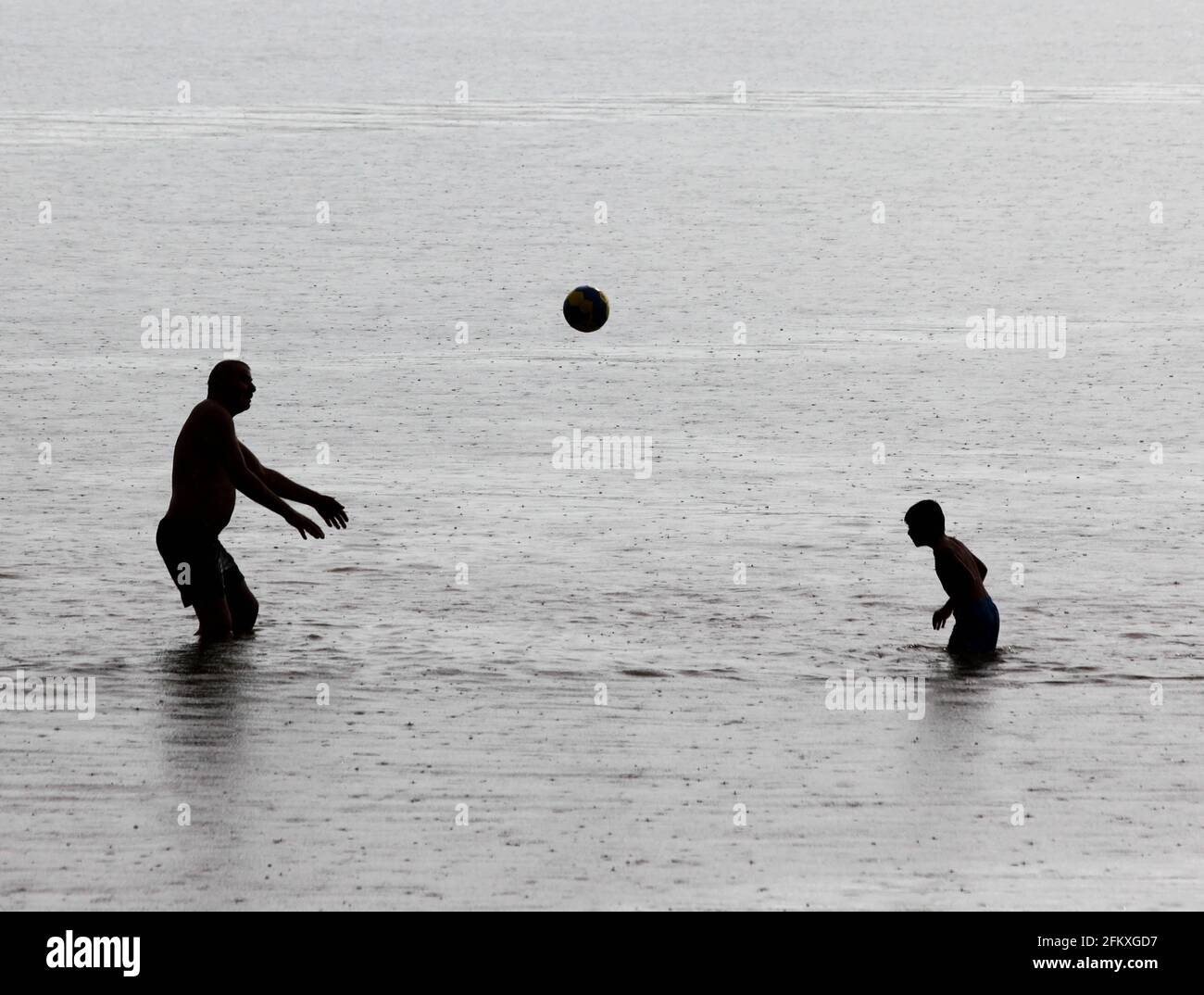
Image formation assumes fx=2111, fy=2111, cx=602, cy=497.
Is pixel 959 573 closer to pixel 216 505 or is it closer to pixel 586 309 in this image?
pixel 216 505

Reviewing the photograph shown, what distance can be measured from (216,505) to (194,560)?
410 mm

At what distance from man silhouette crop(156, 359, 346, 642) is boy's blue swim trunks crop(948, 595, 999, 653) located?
3.83 metres

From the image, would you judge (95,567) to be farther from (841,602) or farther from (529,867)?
(529,867)

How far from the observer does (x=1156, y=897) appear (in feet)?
28.6

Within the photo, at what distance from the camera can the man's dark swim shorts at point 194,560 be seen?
12977mm

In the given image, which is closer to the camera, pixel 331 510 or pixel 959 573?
pixel 959 573

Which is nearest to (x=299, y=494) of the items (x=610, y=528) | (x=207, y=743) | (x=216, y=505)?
(x=216, y=505)

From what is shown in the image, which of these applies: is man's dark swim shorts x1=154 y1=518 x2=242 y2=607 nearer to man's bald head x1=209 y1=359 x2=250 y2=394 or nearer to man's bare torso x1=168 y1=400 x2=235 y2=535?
man's bare torso x1=168 y1=400 x2=235 y2=535

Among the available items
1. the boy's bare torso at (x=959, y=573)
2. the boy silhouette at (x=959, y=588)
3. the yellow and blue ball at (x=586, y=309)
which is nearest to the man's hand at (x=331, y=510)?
the boy silhouette at (x=959, y=588)

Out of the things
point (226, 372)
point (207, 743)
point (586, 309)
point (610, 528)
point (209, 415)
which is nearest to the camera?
point (207, 743)

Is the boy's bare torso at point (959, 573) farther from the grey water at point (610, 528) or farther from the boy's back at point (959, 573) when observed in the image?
the grey water at point (610, 528)

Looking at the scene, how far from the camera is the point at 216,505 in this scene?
518 inches

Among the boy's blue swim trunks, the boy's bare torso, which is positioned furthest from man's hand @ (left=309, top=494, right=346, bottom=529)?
the boy's blue swim trunks

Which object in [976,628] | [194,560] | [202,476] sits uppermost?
[202,476]
